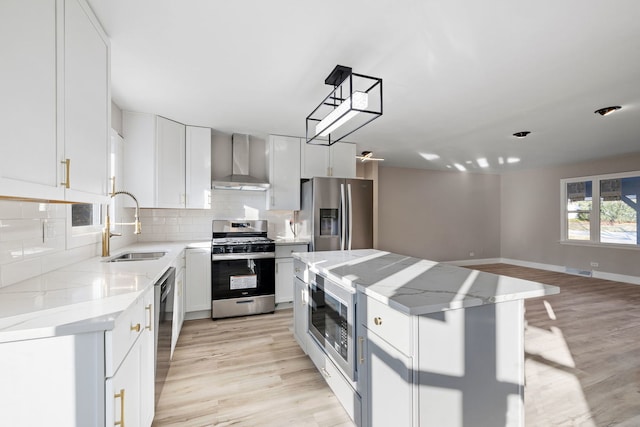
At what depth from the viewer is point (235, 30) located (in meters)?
1.83

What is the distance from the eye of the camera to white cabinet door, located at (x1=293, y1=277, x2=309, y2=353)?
2.51 m

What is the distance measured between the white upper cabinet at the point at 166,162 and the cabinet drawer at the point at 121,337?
89.8 inches

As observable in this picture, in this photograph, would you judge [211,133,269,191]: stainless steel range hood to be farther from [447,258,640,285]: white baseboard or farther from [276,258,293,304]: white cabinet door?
[447,258,640,285]: white baseboard

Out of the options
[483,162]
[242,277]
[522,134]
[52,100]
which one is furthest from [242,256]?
[483,162]

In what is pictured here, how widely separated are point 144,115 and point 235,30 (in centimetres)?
203

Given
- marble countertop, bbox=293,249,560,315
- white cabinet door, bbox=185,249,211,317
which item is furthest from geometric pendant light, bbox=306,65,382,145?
white cabinet door, bbox=185,249,211,317

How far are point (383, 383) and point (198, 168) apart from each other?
3281mm

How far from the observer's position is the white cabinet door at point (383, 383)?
1270 mm

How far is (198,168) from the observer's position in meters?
3.75

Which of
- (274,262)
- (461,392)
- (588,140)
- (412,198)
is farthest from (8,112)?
(412,198)

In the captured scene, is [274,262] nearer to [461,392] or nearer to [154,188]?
[154,188]

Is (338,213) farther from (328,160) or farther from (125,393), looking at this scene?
(125,393)

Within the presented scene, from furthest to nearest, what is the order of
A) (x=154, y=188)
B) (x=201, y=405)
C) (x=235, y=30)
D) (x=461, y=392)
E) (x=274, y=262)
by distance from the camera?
1. (x=274, y=262)
2. (x=154, y=188)
3. (x=201, y=405)
4. (x=235, y=30)
5. (x=461, y=392)

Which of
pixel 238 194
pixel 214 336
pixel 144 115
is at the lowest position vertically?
pixel 214 336
